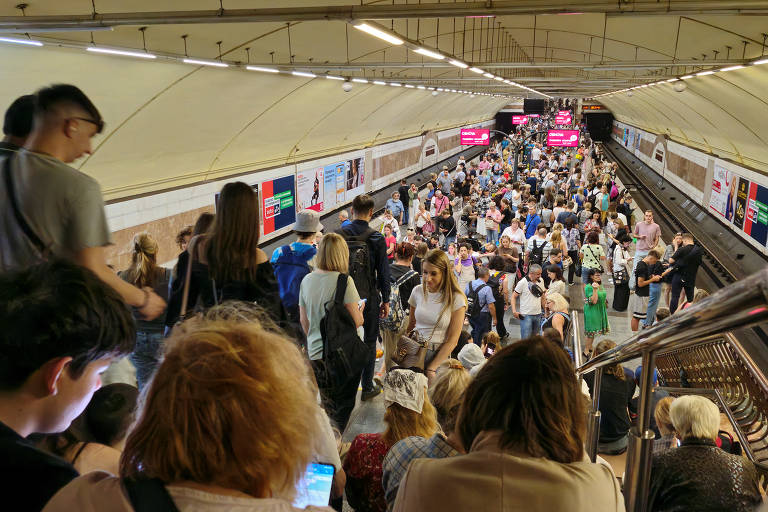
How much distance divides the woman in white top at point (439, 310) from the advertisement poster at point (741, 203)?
566 inches

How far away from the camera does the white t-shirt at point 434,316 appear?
5.03 metres

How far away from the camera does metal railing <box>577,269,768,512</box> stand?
0.93 m

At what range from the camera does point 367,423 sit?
18.2 ft

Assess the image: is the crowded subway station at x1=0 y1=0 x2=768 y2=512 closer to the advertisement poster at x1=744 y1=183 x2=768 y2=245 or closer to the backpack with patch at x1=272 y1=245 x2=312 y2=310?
the backpack with patch at x1=272 y1=245 x2=312 y2=310

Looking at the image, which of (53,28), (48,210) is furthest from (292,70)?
(48,210)

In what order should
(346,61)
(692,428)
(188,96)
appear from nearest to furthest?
(692,428), (188,96), (346,61)

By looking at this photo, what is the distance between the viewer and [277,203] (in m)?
16.5

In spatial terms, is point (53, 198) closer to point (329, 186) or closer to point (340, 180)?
point (329, 186)

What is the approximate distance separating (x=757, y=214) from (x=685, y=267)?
7043 mm

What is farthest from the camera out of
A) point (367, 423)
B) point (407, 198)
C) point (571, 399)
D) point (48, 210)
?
point (407, 198)

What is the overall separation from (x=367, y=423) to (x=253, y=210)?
295 centimetres

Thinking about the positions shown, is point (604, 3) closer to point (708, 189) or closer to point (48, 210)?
point (48, 210)

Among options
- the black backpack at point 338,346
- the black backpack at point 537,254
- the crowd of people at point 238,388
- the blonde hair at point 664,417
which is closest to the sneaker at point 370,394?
the crowd of people at point 238,388

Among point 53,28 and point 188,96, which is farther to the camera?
point 188,96
